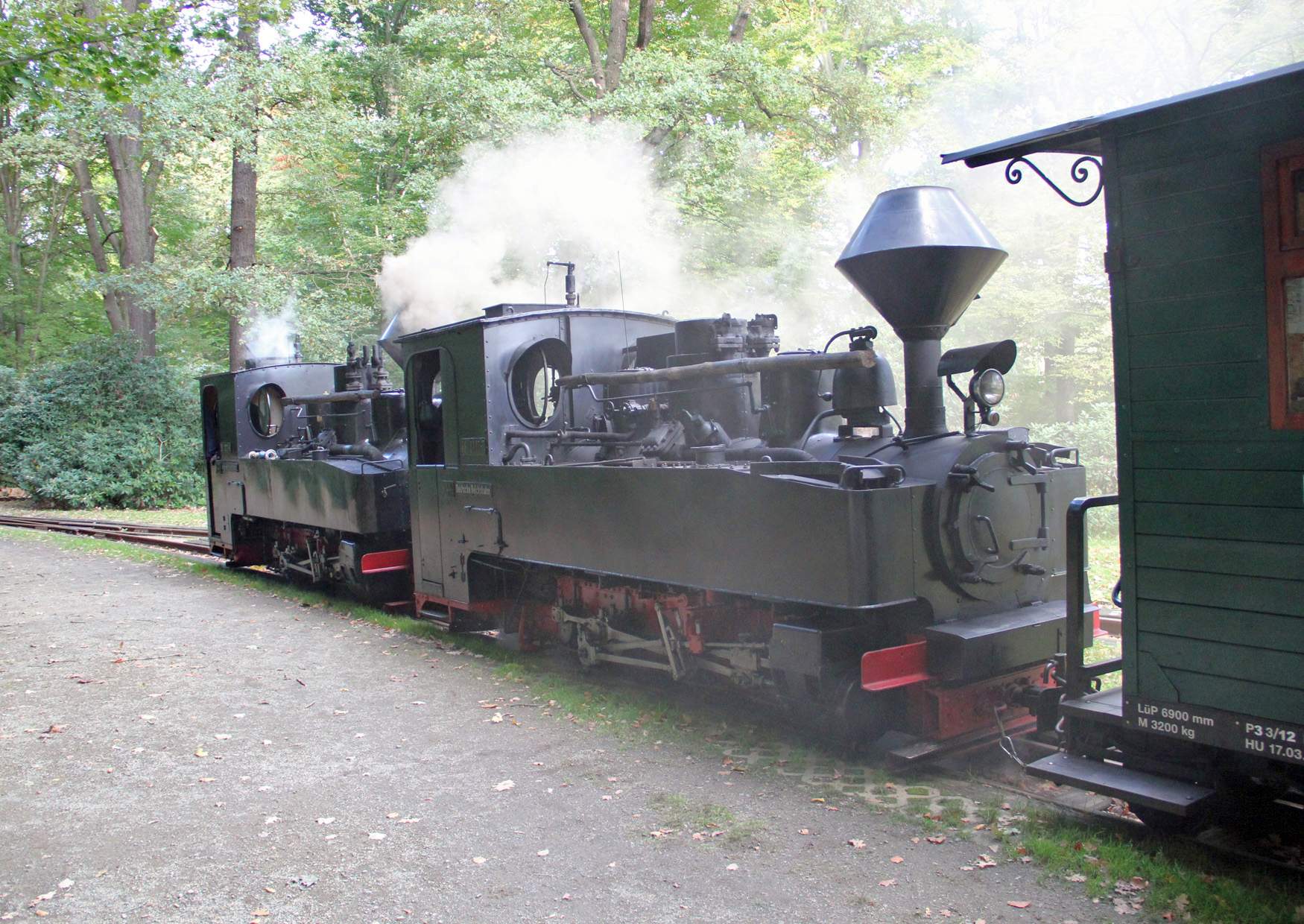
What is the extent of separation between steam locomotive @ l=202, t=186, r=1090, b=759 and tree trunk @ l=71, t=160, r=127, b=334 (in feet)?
64.2

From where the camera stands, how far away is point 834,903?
3812mm

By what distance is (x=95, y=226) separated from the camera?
2566cm

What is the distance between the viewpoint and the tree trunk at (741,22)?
1752 centimetres

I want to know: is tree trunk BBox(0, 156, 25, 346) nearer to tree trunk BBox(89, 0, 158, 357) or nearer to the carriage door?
tree trunk BBox(89, 0, 158, 357)

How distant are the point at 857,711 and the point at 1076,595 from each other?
4.53 feet

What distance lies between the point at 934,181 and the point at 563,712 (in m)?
10.7

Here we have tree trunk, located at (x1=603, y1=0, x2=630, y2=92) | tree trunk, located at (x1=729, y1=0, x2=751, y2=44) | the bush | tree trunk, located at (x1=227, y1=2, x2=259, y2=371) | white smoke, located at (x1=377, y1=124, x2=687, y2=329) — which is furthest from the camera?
the bush

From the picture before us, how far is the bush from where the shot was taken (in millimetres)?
22422

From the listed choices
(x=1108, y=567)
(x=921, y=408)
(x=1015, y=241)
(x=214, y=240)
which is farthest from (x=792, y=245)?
(x=214, y=240)

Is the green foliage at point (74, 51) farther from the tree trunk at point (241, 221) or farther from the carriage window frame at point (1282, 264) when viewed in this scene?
the carriage window frame at point (1282, 264)

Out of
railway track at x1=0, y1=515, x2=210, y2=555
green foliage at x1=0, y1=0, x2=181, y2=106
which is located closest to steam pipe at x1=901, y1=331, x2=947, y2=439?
green foliage at x1=0, y1=0, x2=181, y2=106

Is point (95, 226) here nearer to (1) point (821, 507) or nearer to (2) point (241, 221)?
(2) point (241, 221)

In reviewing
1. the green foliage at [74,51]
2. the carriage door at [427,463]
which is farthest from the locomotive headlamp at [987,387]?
the green foliage at [74,51]

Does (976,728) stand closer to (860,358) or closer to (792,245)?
(860,358)
